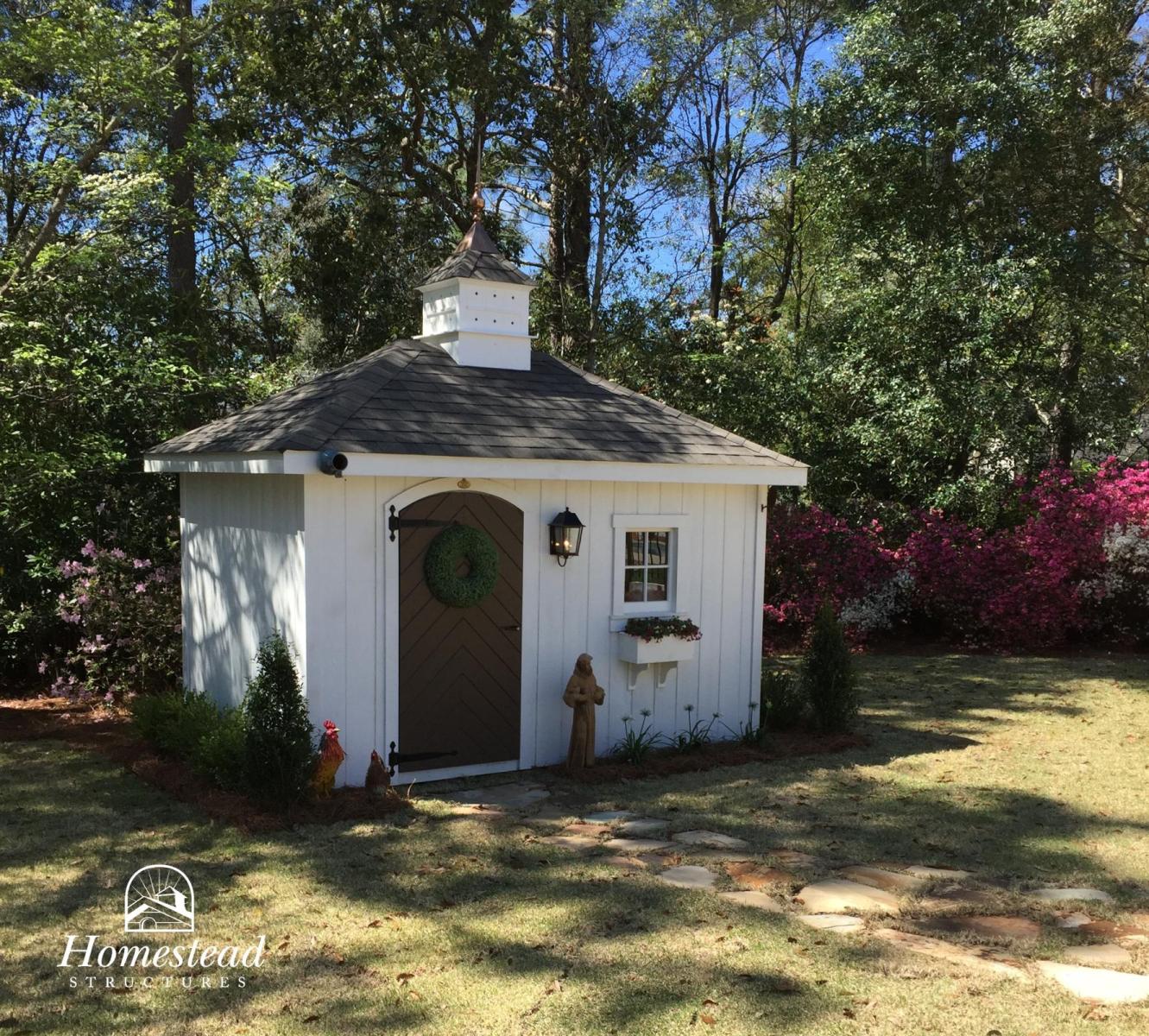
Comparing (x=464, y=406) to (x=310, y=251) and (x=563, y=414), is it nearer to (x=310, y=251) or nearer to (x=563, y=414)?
(x=563, y=414)

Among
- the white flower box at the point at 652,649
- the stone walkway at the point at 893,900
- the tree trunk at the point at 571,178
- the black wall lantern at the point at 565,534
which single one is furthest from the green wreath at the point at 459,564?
the tree trunk at the point at 571,178

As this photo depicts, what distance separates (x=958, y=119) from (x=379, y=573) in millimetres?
12354

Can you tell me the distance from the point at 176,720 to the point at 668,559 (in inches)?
168

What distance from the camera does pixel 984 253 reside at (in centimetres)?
1513

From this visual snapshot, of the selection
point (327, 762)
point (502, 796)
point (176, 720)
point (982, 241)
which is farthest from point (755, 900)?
point (982, 241)

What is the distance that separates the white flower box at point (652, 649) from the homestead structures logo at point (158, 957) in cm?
410

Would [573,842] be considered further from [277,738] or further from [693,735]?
[693,735]

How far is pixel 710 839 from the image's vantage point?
6289 mm

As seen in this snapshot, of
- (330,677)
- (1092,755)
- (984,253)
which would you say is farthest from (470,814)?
(984,253)

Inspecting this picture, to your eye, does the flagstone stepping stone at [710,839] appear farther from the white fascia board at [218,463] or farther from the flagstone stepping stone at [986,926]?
the white fascia board at [218,463]

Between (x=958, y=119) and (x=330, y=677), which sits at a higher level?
(x=958, y=119)

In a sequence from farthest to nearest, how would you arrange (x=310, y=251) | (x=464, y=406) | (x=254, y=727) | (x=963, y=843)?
1. (x=310, y=251)
2. (x=464, y=406)
3. (x=254, y=727)
4. (x=963, y=843)

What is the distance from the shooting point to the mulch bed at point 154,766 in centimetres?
666

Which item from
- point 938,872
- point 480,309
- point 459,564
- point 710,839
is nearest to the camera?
point 938,872
